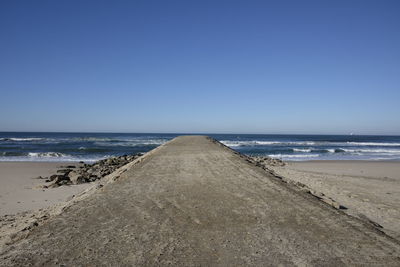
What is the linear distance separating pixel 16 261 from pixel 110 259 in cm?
100

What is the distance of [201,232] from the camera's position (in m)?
4.29

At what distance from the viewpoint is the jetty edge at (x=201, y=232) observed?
3.52 metres

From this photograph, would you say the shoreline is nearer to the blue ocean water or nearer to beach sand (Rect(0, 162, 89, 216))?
beach sand (Rect(0, 162, 89, 216))

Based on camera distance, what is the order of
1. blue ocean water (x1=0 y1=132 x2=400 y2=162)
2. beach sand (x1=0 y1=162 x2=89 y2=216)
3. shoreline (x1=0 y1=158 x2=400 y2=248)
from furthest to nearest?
blue ocean water (x1=0 y1=132 x2=400 y2=162)
beach sand (x1=0 y1=162 x2=89 y2=216)
shoreline (x1=0 y1=158 x2=400 y2=248)

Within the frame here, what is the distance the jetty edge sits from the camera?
138 inches

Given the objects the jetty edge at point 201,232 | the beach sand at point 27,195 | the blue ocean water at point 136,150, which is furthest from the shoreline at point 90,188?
the blue ocean water at point 136,150

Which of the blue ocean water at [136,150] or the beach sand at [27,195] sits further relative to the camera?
the blue ocean water at [136,150]

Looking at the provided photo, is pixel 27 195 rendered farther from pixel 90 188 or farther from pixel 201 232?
pixel 201 232

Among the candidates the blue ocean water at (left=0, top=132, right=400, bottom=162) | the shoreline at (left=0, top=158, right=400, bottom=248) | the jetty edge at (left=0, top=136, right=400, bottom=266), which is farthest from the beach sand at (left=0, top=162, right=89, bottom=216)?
the blue ocean water at (left=0, top=132, right=400, bottom=162)

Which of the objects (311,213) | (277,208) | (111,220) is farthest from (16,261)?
(311,213)

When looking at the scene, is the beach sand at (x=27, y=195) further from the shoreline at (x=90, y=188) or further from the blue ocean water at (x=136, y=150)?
the blue ocean water at (x=136, y=150)

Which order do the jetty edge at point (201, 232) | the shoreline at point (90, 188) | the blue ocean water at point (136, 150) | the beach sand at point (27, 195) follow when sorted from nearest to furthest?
the jetty edge at point (201, 232) → the shoreline at point (90, 188) → the beach sand at point (27, 195) → the blue ocean water at point (136, 150)

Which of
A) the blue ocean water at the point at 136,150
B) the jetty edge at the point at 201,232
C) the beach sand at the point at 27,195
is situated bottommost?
the blue ocean water at the point at 136,150

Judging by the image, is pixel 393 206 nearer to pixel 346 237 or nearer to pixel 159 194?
pixel 346 237
